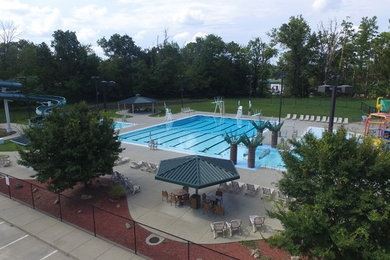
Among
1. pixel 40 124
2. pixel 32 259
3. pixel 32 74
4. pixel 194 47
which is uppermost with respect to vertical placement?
pixel 194 47

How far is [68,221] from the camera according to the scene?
1084 cm

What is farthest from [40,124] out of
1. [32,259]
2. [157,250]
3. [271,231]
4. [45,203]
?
[271,231]

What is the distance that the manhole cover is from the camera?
9180 mm

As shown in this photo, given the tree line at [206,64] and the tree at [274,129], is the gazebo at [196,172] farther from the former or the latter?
the tree line at [206,64]

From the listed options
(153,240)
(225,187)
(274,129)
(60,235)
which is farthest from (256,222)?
(274,129)

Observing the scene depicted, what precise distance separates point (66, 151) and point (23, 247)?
371cm

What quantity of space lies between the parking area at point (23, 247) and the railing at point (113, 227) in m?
1.35

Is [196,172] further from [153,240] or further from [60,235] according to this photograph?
[60,235]

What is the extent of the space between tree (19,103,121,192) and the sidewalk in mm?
1470

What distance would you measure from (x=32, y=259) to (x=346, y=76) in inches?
2618

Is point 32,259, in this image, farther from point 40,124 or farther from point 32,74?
point 32,74

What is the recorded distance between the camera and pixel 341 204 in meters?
5.81

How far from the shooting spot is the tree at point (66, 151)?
10984mm

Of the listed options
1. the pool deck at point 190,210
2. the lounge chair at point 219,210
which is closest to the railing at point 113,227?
the pool deck at point 190,210
